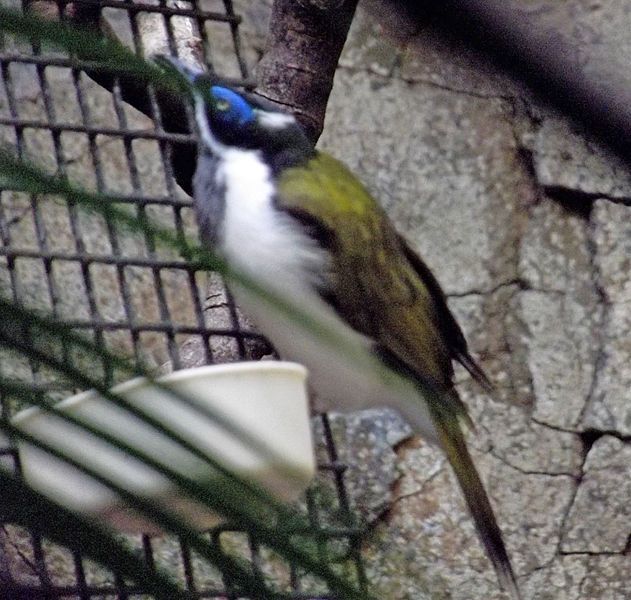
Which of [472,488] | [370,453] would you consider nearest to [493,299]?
[370,453]

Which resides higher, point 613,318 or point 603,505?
point 613,318

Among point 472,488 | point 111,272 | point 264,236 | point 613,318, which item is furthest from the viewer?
point 613,318

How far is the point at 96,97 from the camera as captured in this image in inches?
122

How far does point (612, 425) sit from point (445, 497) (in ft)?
1.34

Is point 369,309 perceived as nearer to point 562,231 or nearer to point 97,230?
point 97,230

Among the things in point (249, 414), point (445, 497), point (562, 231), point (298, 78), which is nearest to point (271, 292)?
point (249, 414)

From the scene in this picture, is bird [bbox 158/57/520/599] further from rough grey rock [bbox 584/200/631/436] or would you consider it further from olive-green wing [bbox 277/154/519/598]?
rough grey rock [bbox 584/200/631/436]

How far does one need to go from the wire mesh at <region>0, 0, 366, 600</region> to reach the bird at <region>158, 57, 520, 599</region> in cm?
5

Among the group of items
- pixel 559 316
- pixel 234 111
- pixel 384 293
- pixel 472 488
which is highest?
pixel 234 111

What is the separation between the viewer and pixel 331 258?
1.59m

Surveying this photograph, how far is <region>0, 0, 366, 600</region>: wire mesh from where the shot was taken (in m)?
1.16

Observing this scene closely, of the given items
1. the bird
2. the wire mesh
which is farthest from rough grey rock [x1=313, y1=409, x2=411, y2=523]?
the bird

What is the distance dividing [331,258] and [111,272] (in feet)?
4.81

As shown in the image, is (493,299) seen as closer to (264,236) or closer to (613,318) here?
(613,318)
